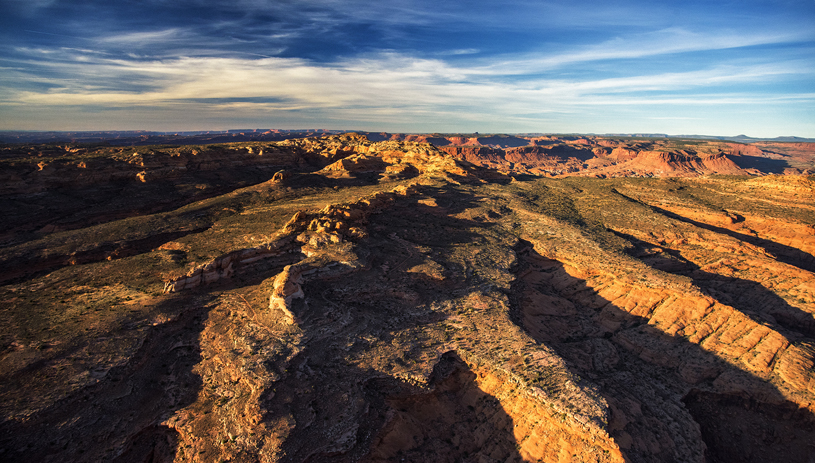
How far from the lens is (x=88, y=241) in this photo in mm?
33375

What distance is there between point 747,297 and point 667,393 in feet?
64.3

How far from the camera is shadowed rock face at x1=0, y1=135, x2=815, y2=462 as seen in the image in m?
15.9

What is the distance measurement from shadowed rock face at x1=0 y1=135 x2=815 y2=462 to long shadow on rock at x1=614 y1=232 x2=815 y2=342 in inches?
8.6

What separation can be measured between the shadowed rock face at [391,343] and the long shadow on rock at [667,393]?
0.13 metres

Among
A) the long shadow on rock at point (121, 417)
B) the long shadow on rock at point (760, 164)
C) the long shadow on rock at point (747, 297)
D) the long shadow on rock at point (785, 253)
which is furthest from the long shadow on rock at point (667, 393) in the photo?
the long shadow on rock at point (760, 164)

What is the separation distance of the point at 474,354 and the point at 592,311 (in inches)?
733

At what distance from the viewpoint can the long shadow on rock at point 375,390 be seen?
53.5 feet

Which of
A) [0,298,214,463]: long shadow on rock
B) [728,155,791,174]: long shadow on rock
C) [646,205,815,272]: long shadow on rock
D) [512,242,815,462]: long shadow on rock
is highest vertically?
[728,155,791,174]: long shadow on rock

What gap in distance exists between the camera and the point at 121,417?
15.5 meters

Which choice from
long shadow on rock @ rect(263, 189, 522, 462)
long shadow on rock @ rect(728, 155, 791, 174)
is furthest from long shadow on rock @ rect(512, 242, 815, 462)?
long shadow on rock @ rect(728, 155, 791, 174)

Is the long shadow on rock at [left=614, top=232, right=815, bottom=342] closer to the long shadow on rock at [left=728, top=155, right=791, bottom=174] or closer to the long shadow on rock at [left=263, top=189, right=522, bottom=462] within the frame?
the long shadow on rock at [left=263, top=189, right=522, bottom=462]

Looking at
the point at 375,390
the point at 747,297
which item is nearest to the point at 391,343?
the point at 375,390

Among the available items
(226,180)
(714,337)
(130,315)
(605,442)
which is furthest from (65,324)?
(226,180)

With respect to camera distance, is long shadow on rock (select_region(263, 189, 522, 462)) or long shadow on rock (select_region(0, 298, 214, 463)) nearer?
long shadow on rock (select_region(0, 298, 214, 463))
